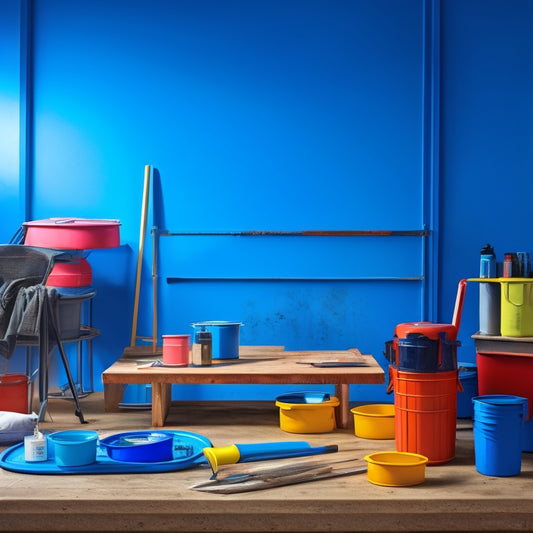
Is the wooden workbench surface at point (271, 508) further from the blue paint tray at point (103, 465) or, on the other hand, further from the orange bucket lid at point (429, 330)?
the orange bucket lid at point (429, 330)

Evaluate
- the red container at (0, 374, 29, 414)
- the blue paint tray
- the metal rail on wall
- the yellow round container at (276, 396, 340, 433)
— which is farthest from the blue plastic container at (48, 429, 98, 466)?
the metal rail on wall

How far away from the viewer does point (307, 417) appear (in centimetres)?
426

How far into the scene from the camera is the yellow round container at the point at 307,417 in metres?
4.25

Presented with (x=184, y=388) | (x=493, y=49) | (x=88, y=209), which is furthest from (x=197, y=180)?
(x=493, y=49)

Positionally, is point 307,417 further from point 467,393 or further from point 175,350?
point 467,393

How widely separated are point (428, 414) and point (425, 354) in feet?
0.89

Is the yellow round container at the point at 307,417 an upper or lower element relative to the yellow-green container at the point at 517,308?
lower

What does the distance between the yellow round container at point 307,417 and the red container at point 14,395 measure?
1428mm

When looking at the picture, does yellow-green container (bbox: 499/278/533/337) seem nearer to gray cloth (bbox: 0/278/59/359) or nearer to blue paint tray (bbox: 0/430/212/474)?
blue paint tray (bbox: 0/430/212/474)

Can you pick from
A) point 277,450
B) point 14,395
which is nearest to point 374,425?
point 277,450

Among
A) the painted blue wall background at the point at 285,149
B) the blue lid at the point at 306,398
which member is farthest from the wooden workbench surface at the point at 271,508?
the painted blue wall background at the point at 285,149

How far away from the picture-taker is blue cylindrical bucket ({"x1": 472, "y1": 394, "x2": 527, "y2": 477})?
3.39 m

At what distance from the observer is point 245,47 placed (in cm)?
558

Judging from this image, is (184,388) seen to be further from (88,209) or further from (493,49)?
(493,49)
